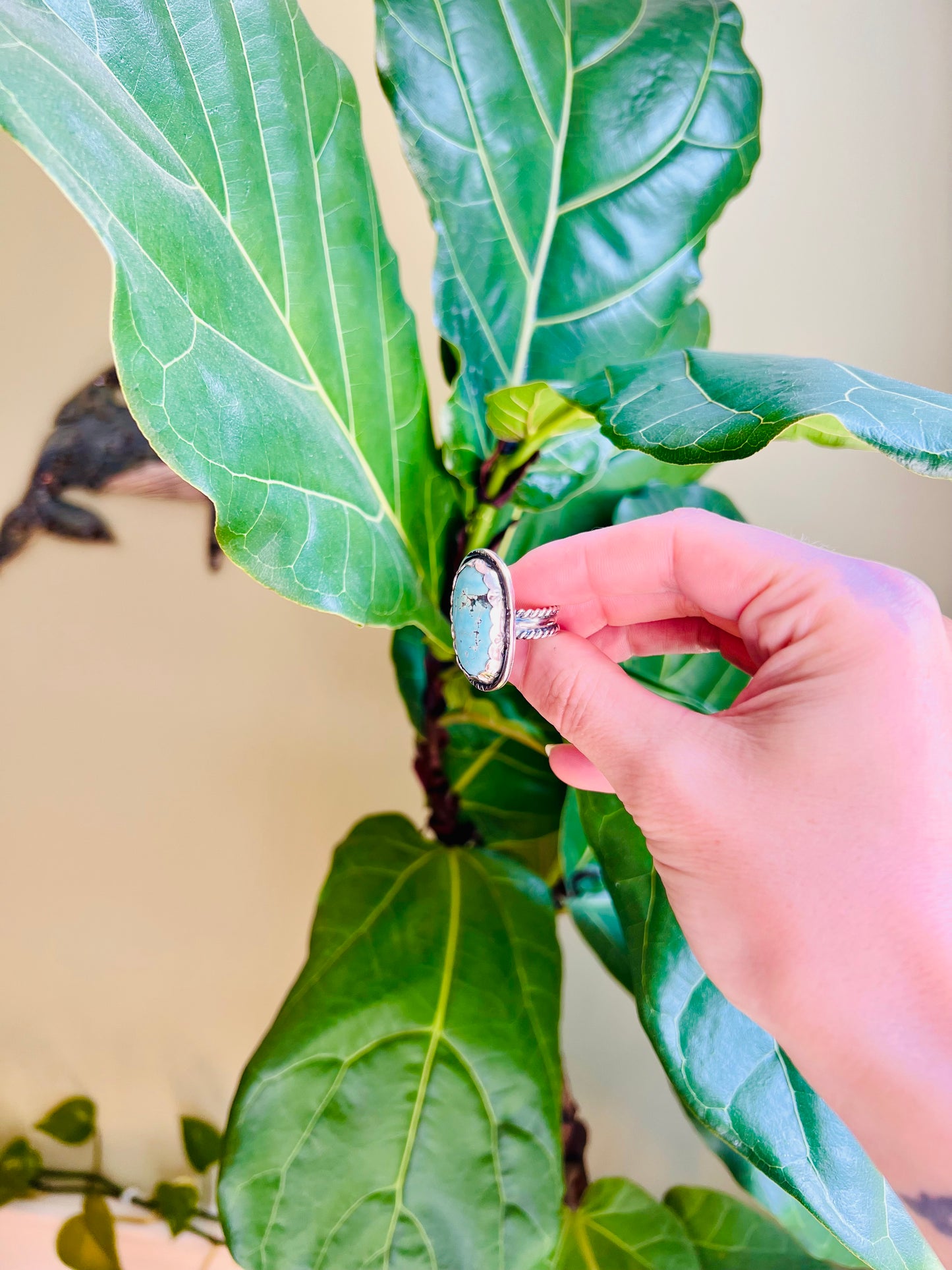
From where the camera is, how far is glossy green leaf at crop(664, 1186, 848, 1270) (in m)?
0.84

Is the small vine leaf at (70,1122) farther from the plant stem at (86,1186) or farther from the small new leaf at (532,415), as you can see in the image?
the small new leaf at (532,415)

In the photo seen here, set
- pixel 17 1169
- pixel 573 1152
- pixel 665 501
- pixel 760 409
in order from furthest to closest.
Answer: pixel 17 1169
pixel 573 1152
pixel 665 501
pixel 760 409

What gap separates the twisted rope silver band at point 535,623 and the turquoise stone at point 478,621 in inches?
0.9

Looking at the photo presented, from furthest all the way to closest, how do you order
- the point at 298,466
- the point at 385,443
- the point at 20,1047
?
1. the point at 20,1047
2. the point at 385,443
3. the point at 298,466

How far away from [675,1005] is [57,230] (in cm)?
88

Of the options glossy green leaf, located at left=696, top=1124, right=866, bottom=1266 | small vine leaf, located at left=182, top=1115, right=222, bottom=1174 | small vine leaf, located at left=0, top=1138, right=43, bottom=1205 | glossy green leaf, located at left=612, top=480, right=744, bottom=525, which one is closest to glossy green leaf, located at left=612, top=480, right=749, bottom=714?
glossy green leaf, located at left=612, top=480, right=744, bottom=525

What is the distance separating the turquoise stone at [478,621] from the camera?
439 millimetres

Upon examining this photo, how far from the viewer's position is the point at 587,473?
603 millimetres

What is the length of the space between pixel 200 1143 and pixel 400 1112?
55cm

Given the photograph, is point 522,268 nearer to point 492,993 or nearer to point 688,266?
point 688,266

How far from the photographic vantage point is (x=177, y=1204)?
93 cm

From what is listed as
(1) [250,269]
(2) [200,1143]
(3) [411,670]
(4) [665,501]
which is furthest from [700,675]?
(2) [200,1143]

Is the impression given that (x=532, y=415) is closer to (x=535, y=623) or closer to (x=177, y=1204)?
(x=535, y=623)

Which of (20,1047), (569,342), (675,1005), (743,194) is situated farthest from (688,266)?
(20,1047)
